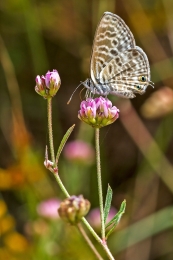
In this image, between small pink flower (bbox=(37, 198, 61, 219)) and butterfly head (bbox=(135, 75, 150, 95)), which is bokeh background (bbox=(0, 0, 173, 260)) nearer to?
small pink flower (bbox=(37, 198, 61, 219))

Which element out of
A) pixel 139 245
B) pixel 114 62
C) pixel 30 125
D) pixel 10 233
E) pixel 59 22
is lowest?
pixel 139 245

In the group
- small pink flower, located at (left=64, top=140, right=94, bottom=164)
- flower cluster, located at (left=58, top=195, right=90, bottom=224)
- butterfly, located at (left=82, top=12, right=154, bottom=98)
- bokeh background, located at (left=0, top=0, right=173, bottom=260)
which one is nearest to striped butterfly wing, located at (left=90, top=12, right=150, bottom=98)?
butterfly, located at (left=82, top=12, right=154, bottom=98)

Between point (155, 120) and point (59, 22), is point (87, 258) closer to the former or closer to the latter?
point (155, 120)

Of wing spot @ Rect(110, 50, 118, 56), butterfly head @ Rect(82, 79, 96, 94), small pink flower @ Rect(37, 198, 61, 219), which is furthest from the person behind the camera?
small pink flower @ Rect(37, 198, 61, 219)

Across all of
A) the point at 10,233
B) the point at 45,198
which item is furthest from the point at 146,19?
the point at 10,233

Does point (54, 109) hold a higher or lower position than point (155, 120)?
higher

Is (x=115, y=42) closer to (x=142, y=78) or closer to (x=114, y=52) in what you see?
(x=114, y=52)

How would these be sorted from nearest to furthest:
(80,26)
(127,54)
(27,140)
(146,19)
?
(127,54) → (27,140) → (146,19) → (80,26)
